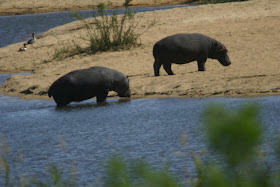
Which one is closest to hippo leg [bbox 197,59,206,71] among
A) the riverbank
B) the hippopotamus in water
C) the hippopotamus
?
the hippopotamus in water

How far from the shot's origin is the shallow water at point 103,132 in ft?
19.5

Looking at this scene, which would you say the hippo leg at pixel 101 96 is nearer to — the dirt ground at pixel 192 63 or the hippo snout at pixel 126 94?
the hippo snout at pixel 126 94

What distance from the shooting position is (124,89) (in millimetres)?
10719

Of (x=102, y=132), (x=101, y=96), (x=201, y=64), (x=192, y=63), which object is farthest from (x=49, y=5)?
(x=102, y=132)

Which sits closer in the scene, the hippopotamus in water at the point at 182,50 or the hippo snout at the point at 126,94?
the hippo snout at the point at 126,94

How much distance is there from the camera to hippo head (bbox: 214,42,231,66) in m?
12.5

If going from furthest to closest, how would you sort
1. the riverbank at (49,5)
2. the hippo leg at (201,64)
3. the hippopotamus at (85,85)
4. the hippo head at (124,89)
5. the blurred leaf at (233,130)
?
the riverbank at (49,5)
the hippo leg at (201,64)
the hippo head at (124,89)
the hippopotamus at (85,85)
the blurred leaf at (233,130)

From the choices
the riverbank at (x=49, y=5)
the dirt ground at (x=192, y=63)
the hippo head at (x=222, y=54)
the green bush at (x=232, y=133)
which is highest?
the green bush at (x=232, y=133)

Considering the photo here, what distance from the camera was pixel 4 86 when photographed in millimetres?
14148

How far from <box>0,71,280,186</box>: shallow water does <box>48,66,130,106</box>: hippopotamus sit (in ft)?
0.67

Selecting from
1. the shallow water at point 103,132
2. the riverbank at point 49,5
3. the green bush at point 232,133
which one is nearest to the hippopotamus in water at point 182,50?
the shallow water at point 103,132

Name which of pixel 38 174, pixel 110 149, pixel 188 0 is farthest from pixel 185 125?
pixel 188 0

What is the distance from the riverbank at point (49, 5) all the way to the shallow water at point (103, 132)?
30.6 metres

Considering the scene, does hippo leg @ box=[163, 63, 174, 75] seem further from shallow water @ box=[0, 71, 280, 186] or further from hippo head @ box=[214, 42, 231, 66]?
shallow water @ box=[0, 71, 280, 186]
